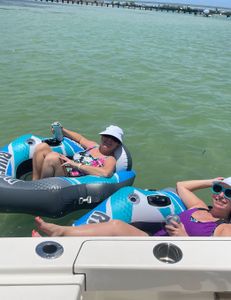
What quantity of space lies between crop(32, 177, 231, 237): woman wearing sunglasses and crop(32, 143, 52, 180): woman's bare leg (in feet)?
4.11

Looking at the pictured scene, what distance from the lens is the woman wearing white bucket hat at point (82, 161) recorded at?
398cm

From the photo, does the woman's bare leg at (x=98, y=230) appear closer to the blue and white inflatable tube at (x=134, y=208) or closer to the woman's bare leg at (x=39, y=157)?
the blue and white inflatable tube at (x=134, y=208)

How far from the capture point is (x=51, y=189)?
3.58 m

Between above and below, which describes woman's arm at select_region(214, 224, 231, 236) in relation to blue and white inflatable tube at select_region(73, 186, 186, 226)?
above

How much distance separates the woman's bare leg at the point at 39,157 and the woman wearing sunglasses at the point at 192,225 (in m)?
1.25

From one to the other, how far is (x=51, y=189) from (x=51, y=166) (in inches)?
18.3

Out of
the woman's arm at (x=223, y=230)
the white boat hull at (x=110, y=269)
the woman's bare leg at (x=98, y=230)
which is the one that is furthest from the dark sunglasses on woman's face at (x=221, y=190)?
the white boat hull at (x=110, y=269)

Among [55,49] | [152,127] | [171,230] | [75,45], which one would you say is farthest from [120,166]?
[75,45]

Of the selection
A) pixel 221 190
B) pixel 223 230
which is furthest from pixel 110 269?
pixel 221 190

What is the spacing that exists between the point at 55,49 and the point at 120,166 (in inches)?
409

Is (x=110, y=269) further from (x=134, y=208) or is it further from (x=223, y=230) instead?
(x=134, y=208)

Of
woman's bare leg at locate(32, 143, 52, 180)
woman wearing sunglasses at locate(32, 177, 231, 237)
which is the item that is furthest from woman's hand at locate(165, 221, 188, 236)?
woman's bare leg at locate(32, 143, 52, 180)

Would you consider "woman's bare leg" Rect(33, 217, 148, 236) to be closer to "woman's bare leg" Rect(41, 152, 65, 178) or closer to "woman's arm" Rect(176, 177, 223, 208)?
"woman's arm" Rect(176, 177, 223, 208)

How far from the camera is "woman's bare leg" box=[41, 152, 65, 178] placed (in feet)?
13.1
